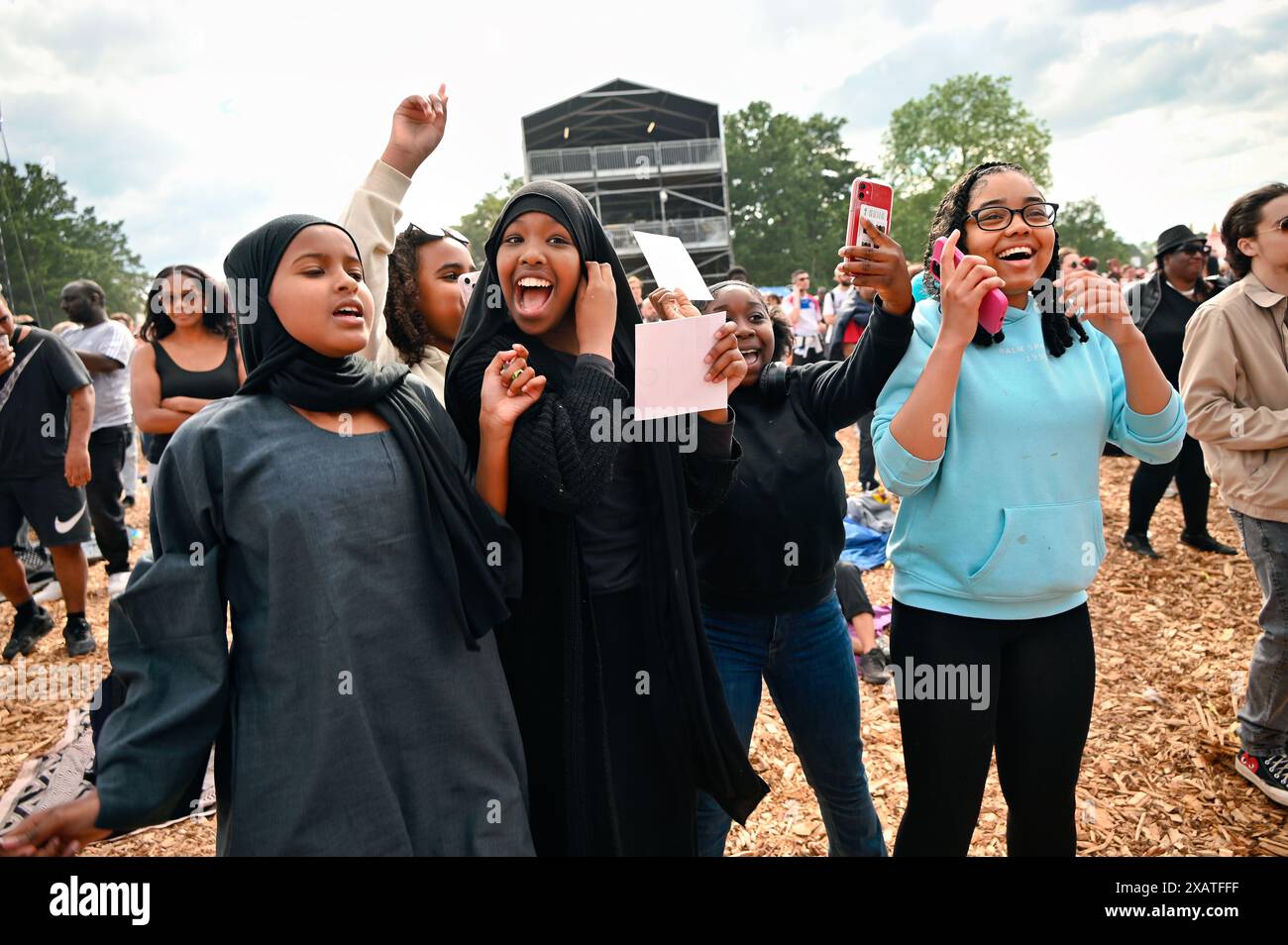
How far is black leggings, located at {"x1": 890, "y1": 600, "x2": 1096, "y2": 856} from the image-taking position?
2.02 meters

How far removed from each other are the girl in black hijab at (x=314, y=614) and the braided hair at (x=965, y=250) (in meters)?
1.21

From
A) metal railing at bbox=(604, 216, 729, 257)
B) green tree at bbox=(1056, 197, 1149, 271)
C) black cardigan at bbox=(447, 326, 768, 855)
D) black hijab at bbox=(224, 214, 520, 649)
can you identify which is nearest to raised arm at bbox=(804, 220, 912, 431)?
black cardigan at bbox=(447, 326, 768, 855)

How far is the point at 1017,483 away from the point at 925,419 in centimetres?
33

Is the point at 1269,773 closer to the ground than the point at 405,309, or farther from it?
closer to the ground

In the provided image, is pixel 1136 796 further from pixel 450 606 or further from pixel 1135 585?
pixel 450 606

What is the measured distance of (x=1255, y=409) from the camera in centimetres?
316

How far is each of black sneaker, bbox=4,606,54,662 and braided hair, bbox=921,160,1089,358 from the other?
6.07 meters

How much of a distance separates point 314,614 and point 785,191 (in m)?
52.3

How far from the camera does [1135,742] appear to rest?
3.80 metres

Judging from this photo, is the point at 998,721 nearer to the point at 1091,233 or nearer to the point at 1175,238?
the point at 1175,238

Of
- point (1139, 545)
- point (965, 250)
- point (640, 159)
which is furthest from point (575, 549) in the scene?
point (640, 159)

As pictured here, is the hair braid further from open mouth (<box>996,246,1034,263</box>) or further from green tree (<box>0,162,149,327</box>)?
green tree (<box>0,162,149,327</box>)

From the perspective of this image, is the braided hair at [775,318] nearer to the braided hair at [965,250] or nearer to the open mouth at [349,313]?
the braided hair at [965,250]
